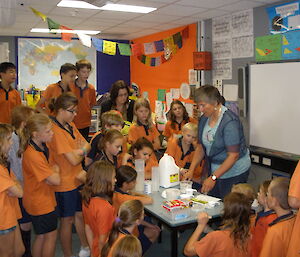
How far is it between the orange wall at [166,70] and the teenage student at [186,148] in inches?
88.2

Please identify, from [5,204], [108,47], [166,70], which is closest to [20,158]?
[5,204]

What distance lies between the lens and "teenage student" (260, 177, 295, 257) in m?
1.76

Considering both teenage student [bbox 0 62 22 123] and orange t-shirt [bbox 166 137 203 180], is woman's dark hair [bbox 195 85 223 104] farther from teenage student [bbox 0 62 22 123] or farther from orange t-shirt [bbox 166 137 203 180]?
teenage student [bbox 0 62 22 123]

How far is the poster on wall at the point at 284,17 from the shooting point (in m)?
3.56

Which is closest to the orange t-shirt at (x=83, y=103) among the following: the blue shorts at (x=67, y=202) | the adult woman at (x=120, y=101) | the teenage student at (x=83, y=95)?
the teenage student at (x=83, y=95)

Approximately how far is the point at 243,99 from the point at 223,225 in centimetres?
264

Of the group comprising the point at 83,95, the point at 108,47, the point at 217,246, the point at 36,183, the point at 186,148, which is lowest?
the point at 217,246

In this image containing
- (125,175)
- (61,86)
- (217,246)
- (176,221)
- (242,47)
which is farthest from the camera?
(242,47)

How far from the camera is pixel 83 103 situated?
13.7 ft

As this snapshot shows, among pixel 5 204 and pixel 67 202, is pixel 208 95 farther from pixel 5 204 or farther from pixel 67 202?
pixel 5 204

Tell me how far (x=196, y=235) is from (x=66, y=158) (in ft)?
3.81

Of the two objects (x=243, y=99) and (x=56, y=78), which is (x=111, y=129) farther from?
(x=56, y=78)

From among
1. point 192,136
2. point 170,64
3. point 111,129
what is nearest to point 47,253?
point 111,129

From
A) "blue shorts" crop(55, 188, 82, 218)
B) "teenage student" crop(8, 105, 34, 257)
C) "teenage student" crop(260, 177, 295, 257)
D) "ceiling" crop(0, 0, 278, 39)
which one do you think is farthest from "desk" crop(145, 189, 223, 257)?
"ceiling" crop(0, 0, 278, 39)
